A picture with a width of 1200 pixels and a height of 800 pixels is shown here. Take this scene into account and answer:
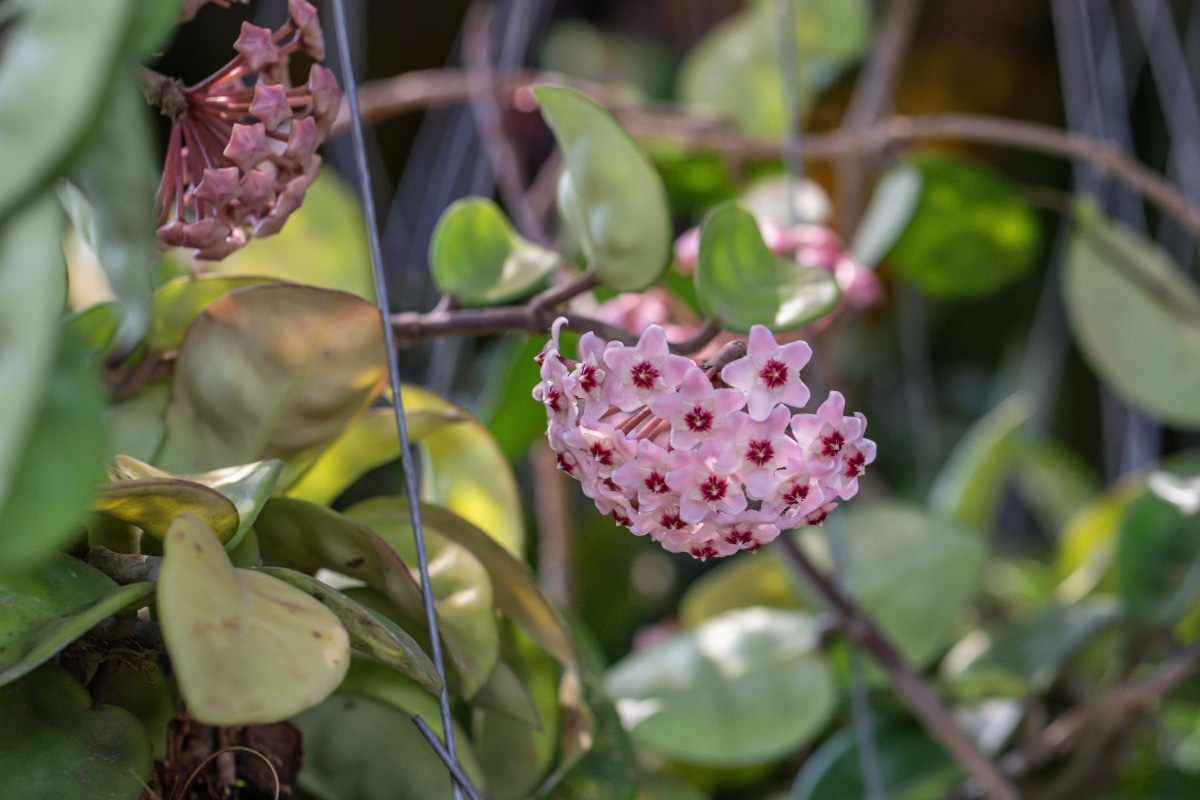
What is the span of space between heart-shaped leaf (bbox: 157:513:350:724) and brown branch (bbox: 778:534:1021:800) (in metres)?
0.32

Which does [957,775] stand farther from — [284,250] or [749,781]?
[284,250]

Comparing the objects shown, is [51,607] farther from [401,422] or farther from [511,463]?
[511,463]

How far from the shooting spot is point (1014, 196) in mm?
874

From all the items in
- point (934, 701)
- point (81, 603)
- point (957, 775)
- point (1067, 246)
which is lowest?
point (957, 775)

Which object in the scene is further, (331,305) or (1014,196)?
(1014,196)

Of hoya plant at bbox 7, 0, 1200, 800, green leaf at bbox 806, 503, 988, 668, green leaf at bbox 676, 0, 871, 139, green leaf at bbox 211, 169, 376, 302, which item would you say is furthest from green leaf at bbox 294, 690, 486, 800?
green leaf at bbox 676, 0, 871, 139

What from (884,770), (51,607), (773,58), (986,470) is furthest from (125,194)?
(773,58)

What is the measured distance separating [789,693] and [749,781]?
0.60 ft

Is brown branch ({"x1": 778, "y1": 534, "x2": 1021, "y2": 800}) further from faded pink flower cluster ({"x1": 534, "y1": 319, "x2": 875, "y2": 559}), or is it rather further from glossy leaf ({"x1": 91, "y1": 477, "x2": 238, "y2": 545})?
glossy leaf ({"x1": 91, "y1": 477, "x2": 238, "y2": 545})

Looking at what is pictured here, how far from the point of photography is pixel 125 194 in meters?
0.26

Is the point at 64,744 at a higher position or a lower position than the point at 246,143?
lower

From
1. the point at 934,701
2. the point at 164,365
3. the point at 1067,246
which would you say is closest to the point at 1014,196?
the point at 1067,246

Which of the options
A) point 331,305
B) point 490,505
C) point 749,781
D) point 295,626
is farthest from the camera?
point 749,781

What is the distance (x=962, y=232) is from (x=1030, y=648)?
1.13 ft
